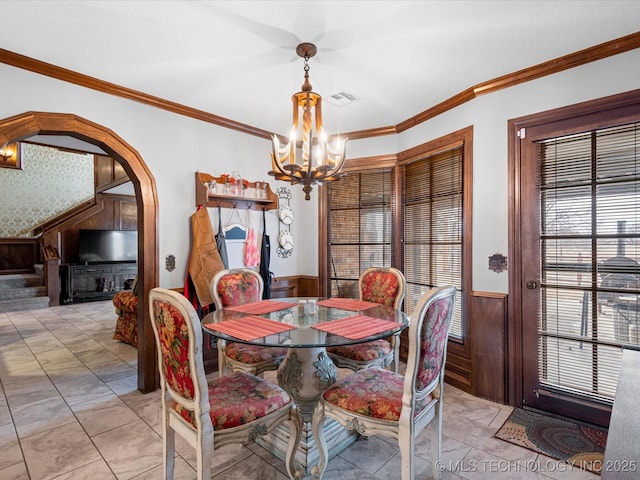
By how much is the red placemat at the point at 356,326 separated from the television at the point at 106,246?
23.5ft

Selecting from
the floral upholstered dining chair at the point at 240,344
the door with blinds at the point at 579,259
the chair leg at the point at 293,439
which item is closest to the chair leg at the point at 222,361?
the floral upholstered dining chair at the point at 240,344

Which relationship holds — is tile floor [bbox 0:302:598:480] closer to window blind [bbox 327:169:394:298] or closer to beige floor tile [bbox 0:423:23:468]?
beige floor tile [bbox 0:423:23:468]

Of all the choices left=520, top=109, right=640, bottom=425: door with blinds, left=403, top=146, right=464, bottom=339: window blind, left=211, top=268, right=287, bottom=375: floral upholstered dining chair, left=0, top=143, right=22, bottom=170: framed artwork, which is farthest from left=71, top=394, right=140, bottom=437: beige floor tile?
left=0, top=143, right=22, bottom=170: framed artwork

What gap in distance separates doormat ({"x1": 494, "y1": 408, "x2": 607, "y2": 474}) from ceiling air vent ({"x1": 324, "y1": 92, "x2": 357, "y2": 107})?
2766 mm

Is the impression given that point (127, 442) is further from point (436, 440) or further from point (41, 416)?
point (436, 440)

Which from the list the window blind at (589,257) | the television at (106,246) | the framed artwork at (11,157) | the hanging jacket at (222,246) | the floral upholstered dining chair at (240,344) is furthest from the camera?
the television at (106,246)

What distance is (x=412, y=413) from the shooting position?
Answer: 1.55m

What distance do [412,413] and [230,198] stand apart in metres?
2.66

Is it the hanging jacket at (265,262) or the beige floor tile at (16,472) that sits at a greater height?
the hanging jacket at (265,262)

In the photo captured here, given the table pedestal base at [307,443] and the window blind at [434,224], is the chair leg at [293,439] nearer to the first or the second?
the table pedestal base at [307,443]

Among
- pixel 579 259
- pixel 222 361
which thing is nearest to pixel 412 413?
pixel 222 361

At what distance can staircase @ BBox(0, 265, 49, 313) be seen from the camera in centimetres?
621

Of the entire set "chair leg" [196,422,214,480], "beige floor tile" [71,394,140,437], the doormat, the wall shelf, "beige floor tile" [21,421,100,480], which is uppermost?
the wall shelf

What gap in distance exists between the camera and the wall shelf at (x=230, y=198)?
327cm
